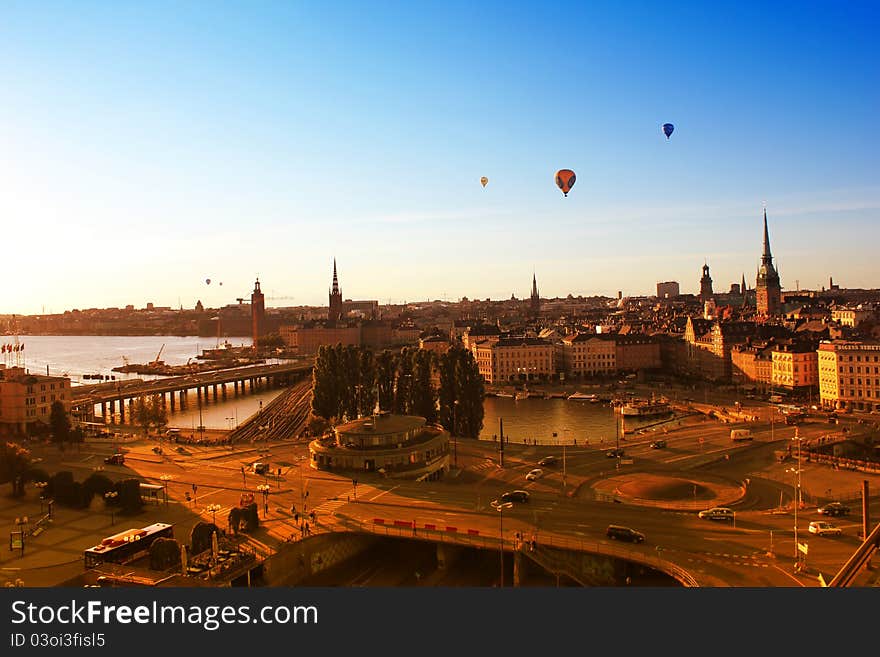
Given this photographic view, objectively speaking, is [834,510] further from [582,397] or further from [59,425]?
[582,397]

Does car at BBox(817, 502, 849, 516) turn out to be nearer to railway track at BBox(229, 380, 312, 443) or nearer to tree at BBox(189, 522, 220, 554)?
tree at BBox(189, 522, 220, 554)

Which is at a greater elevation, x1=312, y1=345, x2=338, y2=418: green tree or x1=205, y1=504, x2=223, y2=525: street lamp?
x1=312, y1=345, x2=338, y2=418: green tree

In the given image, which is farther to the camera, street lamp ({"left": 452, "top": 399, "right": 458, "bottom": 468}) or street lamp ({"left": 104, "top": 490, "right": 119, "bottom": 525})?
street lamp ({"left": 452, "top": 399, "right": 458, "bottom": 468})

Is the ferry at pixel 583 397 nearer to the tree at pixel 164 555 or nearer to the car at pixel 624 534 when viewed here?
the car at pixel 624 534

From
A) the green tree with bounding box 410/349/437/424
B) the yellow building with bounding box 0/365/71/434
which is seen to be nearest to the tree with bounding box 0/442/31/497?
the yellow building with bounding box 0/365/71/434

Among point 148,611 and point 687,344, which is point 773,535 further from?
point 687,344

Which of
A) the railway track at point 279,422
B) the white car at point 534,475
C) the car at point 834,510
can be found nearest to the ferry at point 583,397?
the railway track at point 279,422

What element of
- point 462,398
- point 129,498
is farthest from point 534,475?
point 129,498
